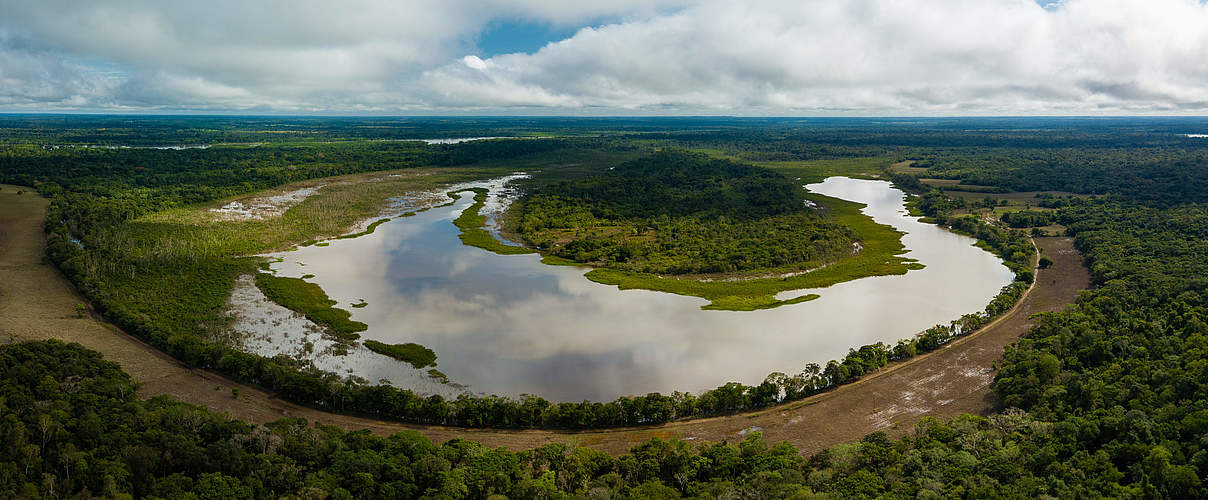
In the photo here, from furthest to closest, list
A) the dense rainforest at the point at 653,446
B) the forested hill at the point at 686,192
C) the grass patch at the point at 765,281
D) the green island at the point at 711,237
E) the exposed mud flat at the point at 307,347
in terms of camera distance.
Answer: the forested hill at the point at 686,192
the green island at the point at 711,237
the grass patch at the point at 765,281
the exposed mud flat at the point at 307,347
the dense rainforest at the point at 653,446

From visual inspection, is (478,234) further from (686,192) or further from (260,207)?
(686,192)

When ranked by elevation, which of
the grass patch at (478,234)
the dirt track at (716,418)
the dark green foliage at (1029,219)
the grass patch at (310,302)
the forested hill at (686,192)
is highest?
the forested hill at (686,192)

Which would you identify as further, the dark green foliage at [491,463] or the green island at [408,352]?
the green island at [408,352]

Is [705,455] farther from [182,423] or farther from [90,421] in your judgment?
[90,421]

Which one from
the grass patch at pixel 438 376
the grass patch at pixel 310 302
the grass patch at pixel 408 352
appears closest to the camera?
the grass patch at pixel 438 376

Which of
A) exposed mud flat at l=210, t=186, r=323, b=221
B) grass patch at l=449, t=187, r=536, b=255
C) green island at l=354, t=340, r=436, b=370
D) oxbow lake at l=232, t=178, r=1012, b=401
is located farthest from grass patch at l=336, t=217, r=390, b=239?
green island at l=354, t=340, r=436, b=370

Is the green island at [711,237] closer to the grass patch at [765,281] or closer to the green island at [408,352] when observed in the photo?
the grass patch at [765,281]

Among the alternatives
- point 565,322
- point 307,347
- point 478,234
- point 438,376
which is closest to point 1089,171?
point 478,234

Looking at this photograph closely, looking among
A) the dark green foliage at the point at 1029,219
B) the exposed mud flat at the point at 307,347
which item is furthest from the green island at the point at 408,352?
the dark green foliage at the point at 1029,219
